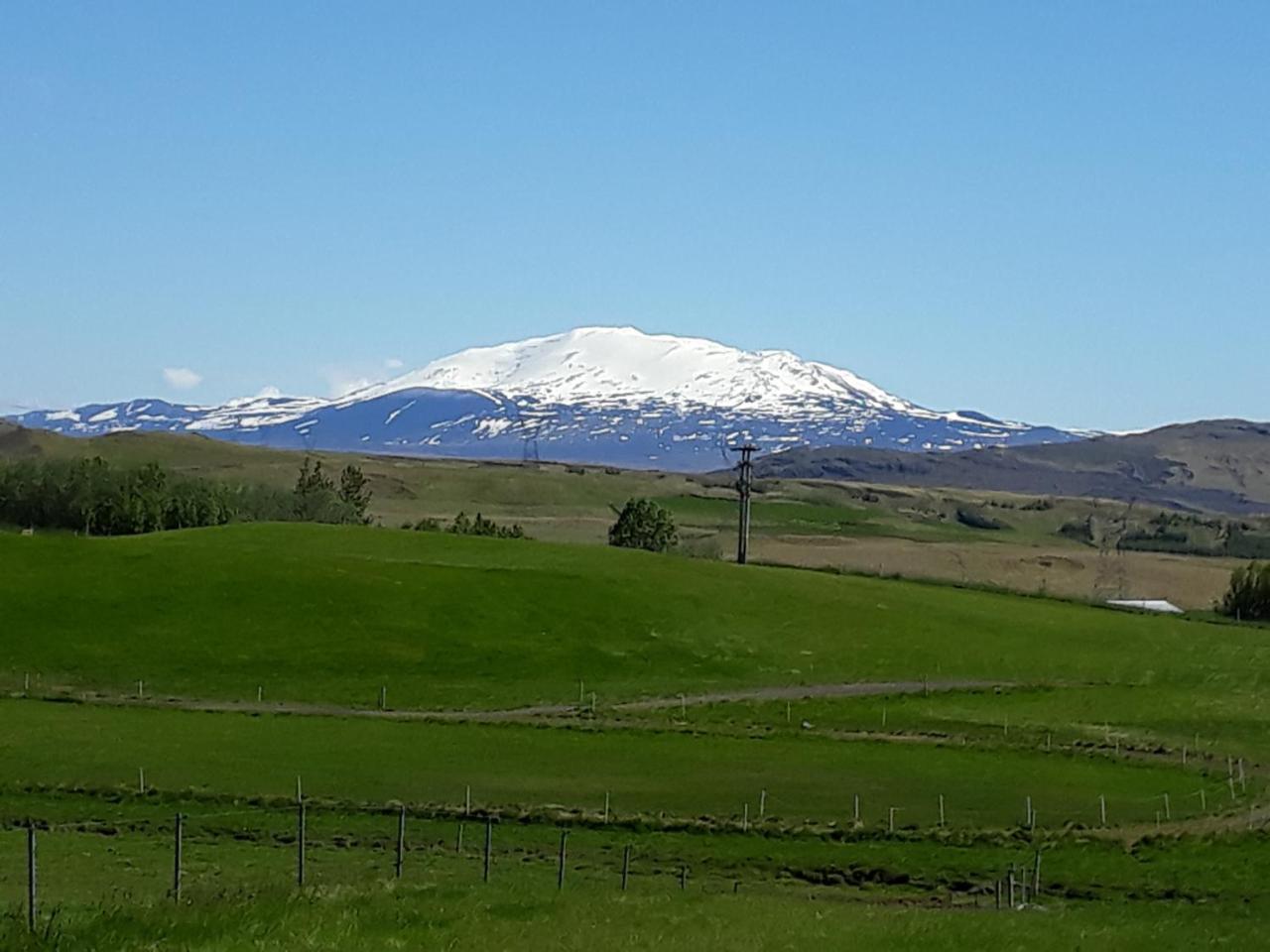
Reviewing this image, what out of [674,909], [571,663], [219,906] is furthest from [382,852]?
[571,663]

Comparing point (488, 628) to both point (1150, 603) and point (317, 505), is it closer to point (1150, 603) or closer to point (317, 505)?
point (317, 505)

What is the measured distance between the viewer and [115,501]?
133500mm

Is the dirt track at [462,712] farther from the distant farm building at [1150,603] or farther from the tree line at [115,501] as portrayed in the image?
the distant farm building at [1150,603]

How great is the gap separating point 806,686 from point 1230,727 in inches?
698

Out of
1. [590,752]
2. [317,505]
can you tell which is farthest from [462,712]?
[317,505]

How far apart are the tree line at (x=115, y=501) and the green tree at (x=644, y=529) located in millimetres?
28059

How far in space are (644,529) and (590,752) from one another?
92.3m

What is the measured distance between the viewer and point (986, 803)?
158 feet

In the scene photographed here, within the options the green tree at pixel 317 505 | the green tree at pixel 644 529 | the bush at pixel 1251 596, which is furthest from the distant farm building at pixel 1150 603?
the green tree at pixel 317 505

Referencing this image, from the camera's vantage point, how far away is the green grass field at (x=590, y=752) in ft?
89.1

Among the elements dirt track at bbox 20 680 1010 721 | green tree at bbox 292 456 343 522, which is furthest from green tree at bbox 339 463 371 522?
dirt track at bbox 20 680 1010 721

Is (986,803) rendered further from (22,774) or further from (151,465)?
(151,465)

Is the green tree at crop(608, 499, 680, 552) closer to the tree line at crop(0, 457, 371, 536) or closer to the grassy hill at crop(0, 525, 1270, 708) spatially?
the tree line at crop(0, 457, 371, 536)

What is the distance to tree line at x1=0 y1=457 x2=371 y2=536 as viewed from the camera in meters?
133
